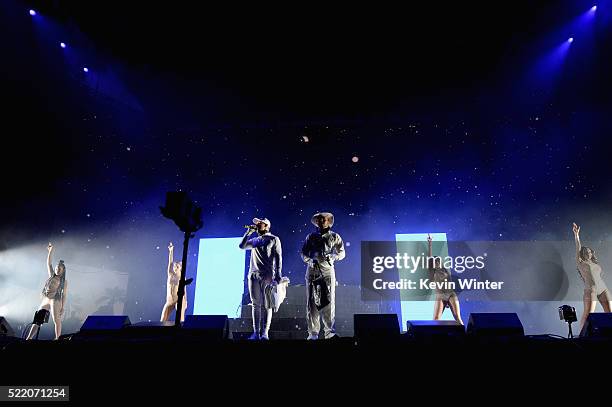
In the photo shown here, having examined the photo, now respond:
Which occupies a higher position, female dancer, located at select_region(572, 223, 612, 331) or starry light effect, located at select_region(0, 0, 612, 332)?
starry light effect, located at select_region(0, 0, 612, 332)

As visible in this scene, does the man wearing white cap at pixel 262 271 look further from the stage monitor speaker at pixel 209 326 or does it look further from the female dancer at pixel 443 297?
the female dancer at pixel 443 297

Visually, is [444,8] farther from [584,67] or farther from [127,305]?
[127,305]

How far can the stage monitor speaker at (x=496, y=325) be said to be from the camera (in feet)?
15.8

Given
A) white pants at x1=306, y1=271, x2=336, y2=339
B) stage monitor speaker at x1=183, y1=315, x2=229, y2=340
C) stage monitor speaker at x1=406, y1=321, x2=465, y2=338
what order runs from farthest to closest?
1. white pants at x1=306, y1=271, x2=336, y2=339
2. stage monitor speaker at x1=183, y1=315, x2=229, y2=340
3. stage monitor speaker at x1=406, y1=321, x2=465, y2=338

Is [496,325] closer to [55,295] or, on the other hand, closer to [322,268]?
[322,268]

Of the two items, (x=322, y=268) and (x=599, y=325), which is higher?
(x=322, y=268)

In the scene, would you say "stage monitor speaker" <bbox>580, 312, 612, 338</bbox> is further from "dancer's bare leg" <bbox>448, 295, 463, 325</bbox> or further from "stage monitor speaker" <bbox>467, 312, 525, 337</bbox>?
"dancer's bare leg" <bbox>448, 295, 463, 325</bbox>

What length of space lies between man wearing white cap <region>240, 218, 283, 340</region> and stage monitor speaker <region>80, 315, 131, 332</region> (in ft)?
7.85

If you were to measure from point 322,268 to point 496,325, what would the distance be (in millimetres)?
2919

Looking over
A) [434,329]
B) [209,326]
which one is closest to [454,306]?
[434,329]

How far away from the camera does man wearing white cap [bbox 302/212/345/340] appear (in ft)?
22.9

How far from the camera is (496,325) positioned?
16.1 ft

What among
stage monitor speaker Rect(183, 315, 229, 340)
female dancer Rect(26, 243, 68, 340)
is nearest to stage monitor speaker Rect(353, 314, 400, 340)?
stage monitor speaker Rect(183, 315, 229, 340)

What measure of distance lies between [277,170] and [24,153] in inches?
291
